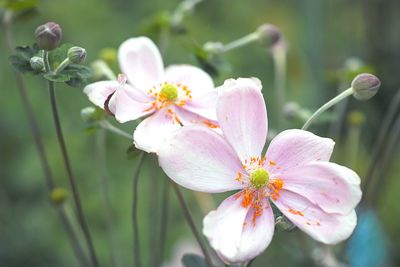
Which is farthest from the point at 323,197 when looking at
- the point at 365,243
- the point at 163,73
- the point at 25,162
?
the point at 25,162

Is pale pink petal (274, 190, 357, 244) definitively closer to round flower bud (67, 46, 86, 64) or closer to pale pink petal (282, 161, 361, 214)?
pale pink petal (282, 161, 361, 214)

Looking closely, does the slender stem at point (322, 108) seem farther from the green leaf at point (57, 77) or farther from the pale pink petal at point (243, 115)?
the green leaf at point (57, 77)

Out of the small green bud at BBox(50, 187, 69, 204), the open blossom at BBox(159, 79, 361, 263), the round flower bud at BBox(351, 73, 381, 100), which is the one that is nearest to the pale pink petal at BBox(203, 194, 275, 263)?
the open blossom at BBox(159, 79, 361, 263)

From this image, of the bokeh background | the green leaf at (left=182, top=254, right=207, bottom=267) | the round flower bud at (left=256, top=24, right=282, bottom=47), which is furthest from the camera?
the bokeh background

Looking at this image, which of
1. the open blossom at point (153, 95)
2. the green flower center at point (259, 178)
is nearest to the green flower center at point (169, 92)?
the open blossom at point (153, 95)

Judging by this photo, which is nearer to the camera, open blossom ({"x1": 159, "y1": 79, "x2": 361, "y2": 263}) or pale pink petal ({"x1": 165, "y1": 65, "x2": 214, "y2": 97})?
open blossom ({"x1": 159, "y1": 79, "x2": 361, "y2": 263})
